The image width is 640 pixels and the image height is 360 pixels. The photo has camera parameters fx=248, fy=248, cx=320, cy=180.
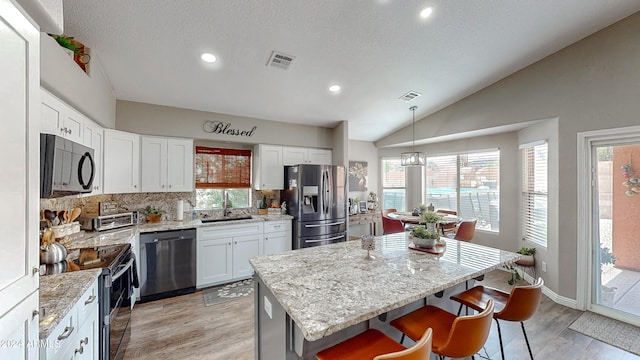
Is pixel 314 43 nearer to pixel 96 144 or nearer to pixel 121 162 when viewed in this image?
pixel 96 144

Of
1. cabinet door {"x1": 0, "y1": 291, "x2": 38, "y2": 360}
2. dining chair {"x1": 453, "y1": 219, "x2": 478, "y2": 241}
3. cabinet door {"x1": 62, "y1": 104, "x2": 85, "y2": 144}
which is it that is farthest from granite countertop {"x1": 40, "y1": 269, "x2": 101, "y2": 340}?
dining chair {"x1": 453, "y1": 219, "x2": 478, "y2": 241}

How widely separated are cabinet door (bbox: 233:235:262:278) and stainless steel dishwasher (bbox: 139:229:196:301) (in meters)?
0.56

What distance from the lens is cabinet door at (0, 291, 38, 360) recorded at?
0.72 m

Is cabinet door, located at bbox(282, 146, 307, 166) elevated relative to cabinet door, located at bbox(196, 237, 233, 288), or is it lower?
elevated

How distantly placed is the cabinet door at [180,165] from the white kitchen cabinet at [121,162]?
389 mm

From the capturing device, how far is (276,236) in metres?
4.08

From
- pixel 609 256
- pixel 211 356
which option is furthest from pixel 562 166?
pixel 211 356

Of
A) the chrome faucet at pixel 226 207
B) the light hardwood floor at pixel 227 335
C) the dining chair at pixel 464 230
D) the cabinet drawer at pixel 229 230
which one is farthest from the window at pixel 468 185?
the chrome faucet at pixel 226 207

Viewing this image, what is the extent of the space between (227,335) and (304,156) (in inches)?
121

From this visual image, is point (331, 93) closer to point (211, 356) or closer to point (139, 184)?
point (139, 184)

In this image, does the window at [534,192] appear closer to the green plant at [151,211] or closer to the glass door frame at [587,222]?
the glass door frame at [587,222]

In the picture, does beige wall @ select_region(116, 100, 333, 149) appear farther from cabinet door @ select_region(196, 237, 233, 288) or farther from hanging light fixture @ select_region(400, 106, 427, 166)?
cabinet door @ select_region(196, 237, 233, 288)

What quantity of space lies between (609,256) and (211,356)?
4.43m

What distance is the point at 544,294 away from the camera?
3.36m
